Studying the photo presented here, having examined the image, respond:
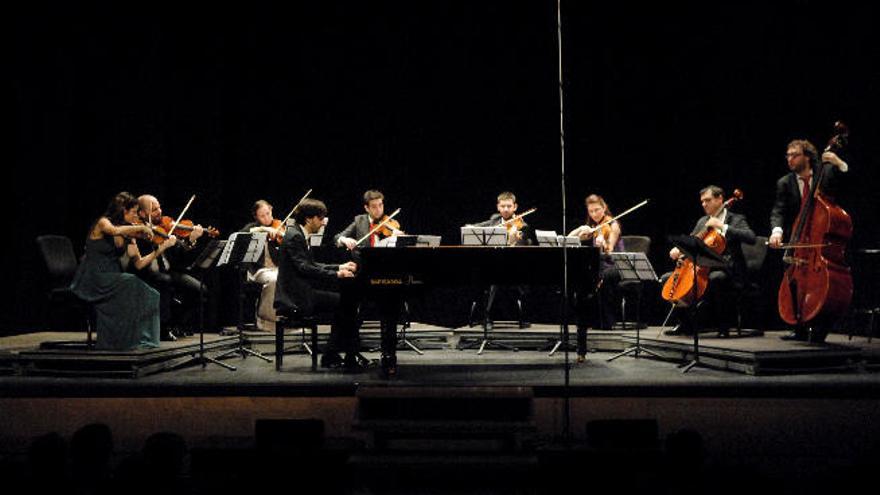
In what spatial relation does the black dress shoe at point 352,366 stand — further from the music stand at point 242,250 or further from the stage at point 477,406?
the music stand at point 242,250

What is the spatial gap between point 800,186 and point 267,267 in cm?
487

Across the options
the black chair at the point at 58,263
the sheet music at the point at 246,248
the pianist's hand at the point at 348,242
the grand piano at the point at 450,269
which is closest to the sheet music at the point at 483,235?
the pianist's hand at the point at 348,242

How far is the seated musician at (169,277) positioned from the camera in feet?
21.5

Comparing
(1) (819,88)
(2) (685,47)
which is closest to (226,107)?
(2) (685,47)

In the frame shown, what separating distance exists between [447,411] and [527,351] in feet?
7.94

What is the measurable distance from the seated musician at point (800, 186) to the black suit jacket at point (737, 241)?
29 centimetres

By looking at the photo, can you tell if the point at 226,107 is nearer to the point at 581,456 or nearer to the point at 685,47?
the point at 685,47

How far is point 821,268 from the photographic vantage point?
5.18 m

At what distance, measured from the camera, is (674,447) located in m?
3.59

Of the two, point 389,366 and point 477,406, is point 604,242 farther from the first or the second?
point 477,406

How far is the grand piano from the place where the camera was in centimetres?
500

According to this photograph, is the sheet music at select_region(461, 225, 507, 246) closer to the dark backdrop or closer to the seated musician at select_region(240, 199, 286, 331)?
the seated musician at select_region(240, 199, 286, 331)

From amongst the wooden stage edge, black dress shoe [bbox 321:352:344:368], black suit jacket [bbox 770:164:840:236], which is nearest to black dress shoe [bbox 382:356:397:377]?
black dress shoe [bbox 321:352:344:368]

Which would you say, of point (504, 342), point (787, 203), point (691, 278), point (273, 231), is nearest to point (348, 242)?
point (273, 231)
